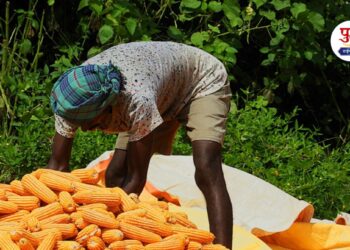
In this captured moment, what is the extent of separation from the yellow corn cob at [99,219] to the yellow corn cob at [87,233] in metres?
0.02

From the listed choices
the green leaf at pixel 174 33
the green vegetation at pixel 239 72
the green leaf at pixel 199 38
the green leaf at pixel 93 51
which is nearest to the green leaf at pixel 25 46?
the green vegetation at pixel 239 72

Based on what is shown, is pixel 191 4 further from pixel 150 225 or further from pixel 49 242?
pixel 49 242

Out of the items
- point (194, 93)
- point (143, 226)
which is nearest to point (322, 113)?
point (194, 93)

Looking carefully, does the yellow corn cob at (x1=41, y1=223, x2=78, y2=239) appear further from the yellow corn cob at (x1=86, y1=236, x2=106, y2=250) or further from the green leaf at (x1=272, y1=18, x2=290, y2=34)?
the green leaf at (x1=272, y1=18, x2=290, y2=34)

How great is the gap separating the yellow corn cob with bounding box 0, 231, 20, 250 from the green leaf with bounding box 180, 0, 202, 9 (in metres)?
3.79

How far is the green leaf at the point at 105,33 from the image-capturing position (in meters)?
6.12

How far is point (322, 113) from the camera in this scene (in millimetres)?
7406

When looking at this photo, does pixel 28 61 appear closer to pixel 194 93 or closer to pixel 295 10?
pixel 295 10

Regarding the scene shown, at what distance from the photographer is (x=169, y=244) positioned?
3.17m

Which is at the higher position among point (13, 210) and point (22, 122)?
point (13, 210)

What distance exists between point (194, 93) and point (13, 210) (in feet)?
4.66

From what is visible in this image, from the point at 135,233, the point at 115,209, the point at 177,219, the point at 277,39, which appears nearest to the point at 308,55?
the point at 277,39

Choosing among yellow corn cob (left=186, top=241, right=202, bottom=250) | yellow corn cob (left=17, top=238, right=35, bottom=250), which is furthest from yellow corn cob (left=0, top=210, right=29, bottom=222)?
yellow corn cob (left=186, top=241, right=202, bottom=250)

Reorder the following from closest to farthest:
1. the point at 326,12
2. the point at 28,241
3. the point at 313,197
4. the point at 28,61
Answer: the point at 28,241, the point at 313,197, the point at 28,61, the point at 326,12
